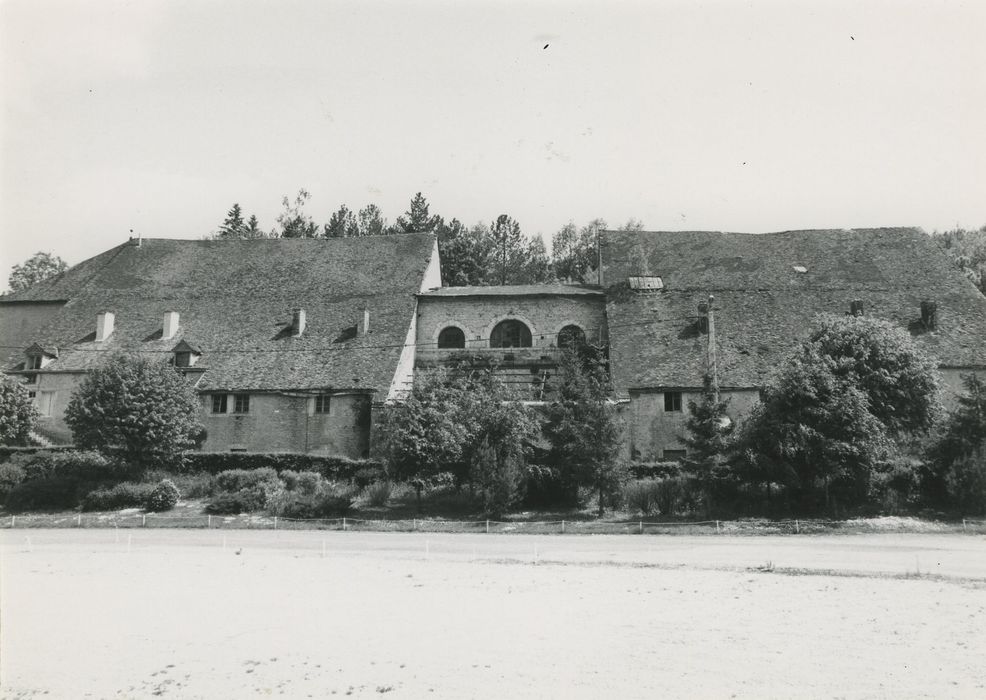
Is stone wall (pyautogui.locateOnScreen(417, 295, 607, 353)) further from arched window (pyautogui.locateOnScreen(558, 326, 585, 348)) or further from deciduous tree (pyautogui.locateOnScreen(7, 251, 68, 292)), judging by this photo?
deciduous tree (pyautogui.locateOnScreen(7, 251, 68, 292))

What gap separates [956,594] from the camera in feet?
51.0

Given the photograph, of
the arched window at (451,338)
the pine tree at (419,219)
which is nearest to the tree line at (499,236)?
the pine tree at (419,219)

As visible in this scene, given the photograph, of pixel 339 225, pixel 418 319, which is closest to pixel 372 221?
pixel 339 225

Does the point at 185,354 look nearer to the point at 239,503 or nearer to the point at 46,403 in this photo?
the point at 46,403

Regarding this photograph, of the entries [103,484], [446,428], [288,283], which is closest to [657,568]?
[446,428]

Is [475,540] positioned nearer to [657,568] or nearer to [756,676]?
[657,568]

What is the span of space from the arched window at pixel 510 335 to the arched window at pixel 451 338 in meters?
1.59

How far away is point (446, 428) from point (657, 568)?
40.1ft

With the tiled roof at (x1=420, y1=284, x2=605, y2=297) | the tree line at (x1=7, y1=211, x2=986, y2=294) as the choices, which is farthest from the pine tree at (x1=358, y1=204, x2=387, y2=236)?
the tiled roof at (x1=420, y1=284, x2=605, y2=297)

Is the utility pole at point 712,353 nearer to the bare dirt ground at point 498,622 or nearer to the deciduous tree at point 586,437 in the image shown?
the deciduous tree at point 586,437

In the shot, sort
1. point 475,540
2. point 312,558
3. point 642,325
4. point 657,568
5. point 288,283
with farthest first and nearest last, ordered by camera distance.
A: point 288,283 < point 642,325 < point 475,540 < point 312,558 < point 657,568

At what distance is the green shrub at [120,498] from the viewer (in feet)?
96.4

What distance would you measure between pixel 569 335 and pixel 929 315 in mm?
16205

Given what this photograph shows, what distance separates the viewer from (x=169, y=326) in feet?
129
